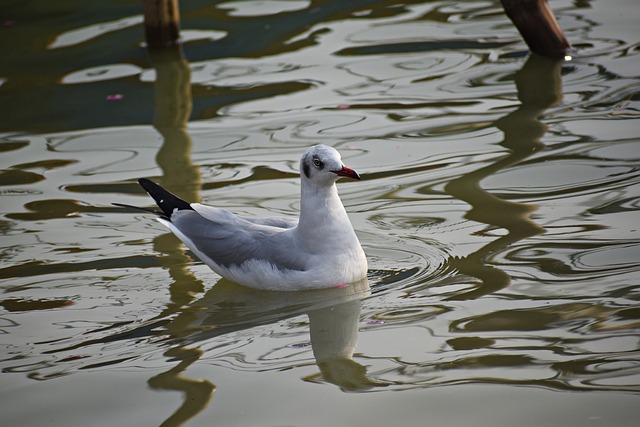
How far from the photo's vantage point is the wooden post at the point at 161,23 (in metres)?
9.56

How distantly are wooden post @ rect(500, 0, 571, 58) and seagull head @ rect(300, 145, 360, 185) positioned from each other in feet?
11.4

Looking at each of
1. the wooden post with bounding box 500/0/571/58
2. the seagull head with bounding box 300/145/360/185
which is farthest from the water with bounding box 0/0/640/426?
the seagull head with bounding box 300/145/360/185

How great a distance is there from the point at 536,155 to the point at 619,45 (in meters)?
2.56

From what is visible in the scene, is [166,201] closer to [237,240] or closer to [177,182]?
[237,240]

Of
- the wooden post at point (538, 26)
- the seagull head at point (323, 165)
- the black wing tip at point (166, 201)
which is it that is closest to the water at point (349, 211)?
the wooden post at point (538, 26)

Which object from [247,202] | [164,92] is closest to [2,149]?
Result: [164,92]

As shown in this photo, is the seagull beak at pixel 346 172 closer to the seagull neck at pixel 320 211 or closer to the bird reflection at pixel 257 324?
the seagull neck at pixel 320 211

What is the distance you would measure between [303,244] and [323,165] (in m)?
0.42

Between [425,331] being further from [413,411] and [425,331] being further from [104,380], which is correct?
[104,380]

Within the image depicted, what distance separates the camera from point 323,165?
202 inches

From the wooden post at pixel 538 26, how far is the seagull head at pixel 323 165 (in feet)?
11.4

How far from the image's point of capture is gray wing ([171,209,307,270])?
522cm

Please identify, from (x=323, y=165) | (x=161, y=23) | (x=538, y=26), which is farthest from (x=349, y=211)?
(x=161, y=23)

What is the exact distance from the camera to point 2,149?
7.84 meters
